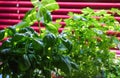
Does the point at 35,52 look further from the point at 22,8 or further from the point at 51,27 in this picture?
the point at 22,8

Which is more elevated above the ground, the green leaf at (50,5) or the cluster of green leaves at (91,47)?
the green leaf at (50,5)

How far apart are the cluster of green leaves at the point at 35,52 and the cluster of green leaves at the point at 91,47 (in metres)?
0.09

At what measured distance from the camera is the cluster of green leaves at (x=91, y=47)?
1.26 m

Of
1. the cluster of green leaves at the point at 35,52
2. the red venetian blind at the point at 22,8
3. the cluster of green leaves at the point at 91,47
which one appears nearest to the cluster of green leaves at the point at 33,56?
the cluster of green leaves at the point at 35,52

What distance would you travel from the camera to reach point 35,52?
1.16 meters

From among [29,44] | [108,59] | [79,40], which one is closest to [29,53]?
[29,44]

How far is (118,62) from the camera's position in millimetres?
1327

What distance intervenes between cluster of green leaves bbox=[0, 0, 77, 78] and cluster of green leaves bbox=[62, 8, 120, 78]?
0.30 feet

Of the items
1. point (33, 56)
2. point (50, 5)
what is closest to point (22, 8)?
point (50, 5)

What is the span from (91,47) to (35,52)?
26cm

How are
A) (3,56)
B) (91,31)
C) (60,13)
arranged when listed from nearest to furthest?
(3,56) → (91,31) → (60,13)

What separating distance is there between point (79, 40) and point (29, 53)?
0.25 m

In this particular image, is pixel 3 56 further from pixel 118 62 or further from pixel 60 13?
pixel 60 13

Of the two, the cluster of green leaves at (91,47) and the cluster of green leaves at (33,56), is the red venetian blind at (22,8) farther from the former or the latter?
the cluster of green leaves at (33,56)
